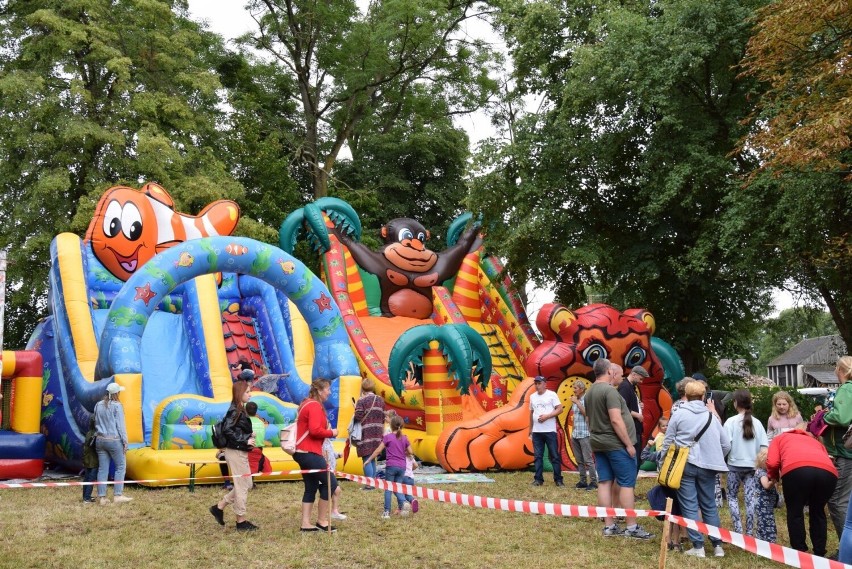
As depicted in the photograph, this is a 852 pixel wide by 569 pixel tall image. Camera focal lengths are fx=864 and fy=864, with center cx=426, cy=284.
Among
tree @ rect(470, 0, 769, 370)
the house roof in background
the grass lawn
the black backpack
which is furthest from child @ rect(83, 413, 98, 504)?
the house roof in background

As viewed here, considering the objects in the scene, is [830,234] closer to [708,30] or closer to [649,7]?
[708,30]

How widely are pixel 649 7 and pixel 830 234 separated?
5461 millimetres

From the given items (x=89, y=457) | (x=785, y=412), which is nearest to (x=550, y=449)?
(x=785, y=412)

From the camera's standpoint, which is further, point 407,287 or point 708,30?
point 407,287

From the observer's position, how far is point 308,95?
26.9 m

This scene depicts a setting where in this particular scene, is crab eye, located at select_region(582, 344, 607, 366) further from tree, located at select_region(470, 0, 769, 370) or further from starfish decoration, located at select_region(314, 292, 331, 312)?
starfish decoration, located at select_region(314, 292, 331, 312)

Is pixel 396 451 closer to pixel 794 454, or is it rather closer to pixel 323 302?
pixel 794 454

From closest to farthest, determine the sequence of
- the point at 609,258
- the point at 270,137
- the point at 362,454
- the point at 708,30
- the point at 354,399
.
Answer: the point at 362,454
the point at 354,399
the point at 708,30
the point at 609,258
the point at 270,137

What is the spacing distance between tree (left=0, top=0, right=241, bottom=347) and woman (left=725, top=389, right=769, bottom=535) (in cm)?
1479

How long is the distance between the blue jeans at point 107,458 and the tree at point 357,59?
1762cm

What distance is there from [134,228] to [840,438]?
977 centimetres

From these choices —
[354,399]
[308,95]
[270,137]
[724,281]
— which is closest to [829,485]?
[354,399]

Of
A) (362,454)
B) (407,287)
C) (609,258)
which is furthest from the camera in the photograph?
(407,287)

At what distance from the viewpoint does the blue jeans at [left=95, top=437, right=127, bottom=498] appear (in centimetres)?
833
